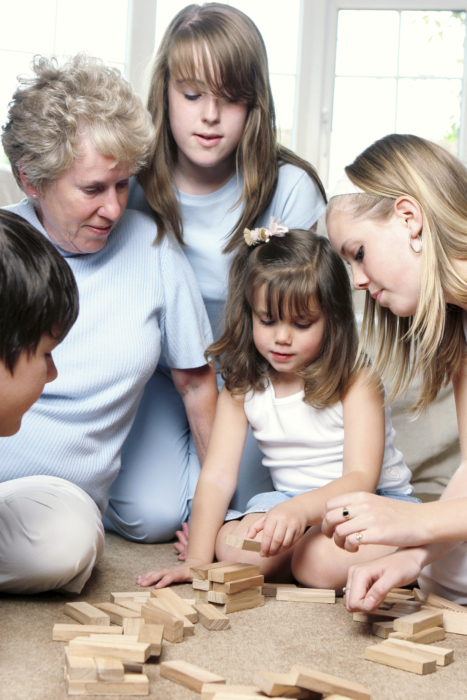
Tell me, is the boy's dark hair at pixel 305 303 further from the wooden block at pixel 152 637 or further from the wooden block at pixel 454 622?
the wooden block at pixel 152 637

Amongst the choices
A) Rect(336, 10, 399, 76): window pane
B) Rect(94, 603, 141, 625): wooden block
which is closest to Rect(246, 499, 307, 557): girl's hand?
Rect(94, 603, 141, 625): wooden block

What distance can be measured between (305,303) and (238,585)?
635mm

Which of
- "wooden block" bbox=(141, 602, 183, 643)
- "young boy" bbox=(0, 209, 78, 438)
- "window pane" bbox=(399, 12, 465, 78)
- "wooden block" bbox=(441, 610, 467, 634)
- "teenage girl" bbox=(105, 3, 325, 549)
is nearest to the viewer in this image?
"young boy" bbox=(0, 209, 78, 438)

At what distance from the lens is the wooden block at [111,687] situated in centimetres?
90

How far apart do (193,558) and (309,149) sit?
122 inches

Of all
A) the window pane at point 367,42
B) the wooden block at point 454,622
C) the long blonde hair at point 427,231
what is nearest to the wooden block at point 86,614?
the wooden block at point 454,622

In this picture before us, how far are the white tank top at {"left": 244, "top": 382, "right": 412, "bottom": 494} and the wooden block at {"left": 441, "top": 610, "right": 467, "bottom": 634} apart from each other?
1.46ft

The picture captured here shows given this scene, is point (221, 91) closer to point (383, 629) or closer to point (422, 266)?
point (422, 266)

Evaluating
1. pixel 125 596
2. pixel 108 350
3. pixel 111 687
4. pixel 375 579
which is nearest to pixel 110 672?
pixel 111 687

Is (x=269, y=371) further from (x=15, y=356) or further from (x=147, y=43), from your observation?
(x=147, y=43)

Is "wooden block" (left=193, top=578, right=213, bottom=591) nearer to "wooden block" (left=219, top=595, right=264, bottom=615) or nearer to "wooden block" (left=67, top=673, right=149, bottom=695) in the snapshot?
"wooden block" (left=219, top=595, right=264, bottom=615)

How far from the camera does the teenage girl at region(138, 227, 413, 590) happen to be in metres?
1.51

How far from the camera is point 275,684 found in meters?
0.88

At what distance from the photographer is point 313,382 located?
162 cm
